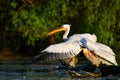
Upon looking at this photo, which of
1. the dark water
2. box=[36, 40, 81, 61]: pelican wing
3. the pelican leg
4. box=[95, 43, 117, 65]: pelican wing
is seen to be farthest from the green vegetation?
box=[95, 43, 117, 65]: pelican wing

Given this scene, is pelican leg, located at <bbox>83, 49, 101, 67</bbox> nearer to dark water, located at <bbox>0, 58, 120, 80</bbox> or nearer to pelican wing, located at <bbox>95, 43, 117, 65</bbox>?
pelican wing, located at <bbox>95, 43, 117, 65</bbox>

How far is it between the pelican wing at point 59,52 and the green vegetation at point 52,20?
9.70 meters

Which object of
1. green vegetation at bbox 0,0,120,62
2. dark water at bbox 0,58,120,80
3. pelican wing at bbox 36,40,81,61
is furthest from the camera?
green vegetation at bbox 0,0,120,62

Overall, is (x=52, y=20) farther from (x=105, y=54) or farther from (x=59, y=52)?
(x=105, y=54)

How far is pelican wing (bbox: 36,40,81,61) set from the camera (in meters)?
17.5

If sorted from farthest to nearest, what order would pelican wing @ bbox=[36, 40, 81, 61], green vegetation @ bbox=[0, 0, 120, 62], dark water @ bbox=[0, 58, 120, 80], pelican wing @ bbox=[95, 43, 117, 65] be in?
green vegetation @ bbox=[0, 0, 120, 62]
pelican wing @ bbox=[36, 40, 81, 61]
pelican wing @ bbox=[95, 43, 117, 65]
dark water @ bbox=[0, 58, 120, 80]

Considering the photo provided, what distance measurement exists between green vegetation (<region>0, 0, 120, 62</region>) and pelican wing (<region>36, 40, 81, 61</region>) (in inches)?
382

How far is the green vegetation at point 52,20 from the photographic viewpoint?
91.2 ft

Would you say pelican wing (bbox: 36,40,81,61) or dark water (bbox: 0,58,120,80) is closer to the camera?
dark water (bbox: 0,58,120,80)

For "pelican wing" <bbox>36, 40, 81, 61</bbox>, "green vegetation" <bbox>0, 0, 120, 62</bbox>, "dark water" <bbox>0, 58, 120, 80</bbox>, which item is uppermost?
"green vegetation" <bbox>0, 0, 120, 62</bbox>

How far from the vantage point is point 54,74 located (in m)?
17.4

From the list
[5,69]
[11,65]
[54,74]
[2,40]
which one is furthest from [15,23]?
[54,74]

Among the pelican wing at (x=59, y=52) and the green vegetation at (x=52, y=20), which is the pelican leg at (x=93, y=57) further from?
the green vegetation at (x=52, y=20)

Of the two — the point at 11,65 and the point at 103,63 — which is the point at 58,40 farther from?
the point at 103,63
